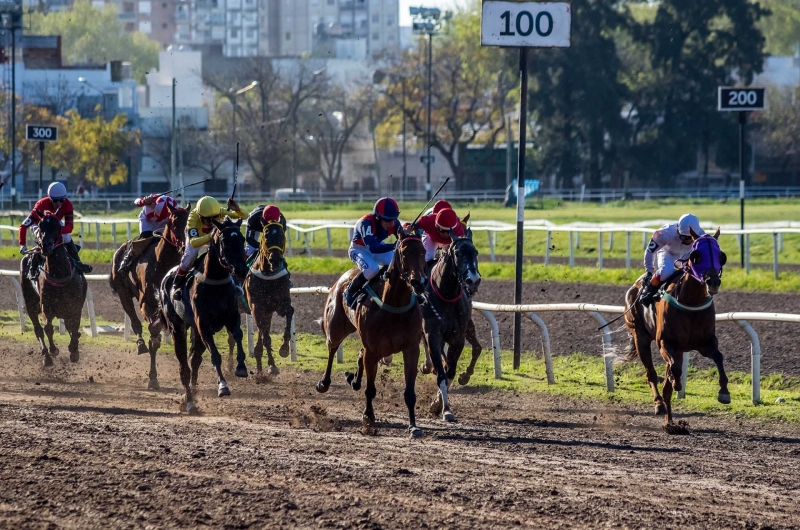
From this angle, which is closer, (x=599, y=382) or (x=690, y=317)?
(x=690, y=317)

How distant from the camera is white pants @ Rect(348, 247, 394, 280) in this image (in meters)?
8.83

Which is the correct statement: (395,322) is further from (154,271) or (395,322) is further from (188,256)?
(154,271)

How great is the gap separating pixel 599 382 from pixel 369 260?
11.9ft

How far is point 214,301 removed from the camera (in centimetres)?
995

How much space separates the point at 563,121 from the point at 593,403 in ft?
138

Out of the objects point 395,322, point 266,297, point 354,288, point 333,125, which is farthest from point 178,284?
point 333,125

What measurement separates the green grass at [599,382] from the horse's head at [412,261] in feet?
10.2

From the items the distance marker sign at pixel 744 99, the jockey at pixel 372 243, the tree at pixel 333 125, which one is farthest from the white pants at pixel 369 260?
the tree at pixel 333 125

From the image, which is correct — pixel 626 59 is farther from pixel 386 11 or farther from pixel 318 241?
pixel 386 11

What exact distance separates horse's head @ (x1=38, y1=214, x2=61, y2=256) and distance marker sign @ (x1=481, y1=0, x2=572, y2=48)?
501 cm

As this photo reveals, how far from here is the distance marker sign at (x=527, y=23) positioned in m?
12.0

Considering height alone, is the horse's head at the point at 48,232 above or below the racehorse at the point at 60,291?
above

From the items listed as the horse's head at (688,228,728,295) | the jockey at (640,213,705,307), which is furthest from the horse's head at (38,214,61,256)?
the horse's head at (688,228,728,295)

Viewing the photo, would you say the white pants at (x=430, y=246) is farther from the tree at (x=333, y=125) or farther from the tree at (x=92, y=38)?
the tree at (x=92, y=38)
